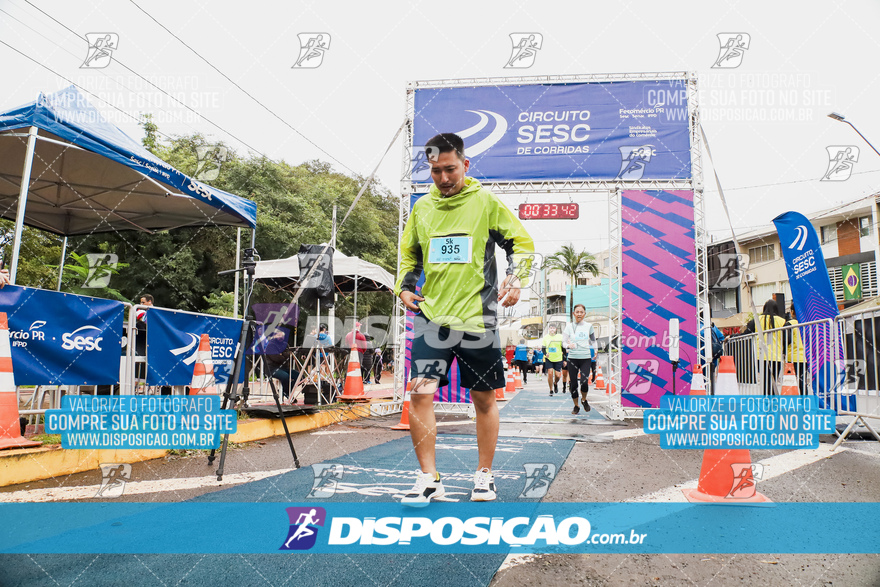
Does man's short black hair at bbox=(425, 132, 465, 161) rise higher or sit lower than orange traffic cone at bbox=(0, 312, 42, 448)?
higher

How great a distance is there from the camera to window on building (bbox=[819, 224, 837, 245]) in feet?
79.8

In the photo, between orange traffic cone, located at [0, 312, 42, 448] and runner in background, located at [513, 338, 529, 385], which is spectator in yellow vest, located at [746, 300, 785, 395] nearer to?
orange traffic cone, located at [0, 312, 42, 448]

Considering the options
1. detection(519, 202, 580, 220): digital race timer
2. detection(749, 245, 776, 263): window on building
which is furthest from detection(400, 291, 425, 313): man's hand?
detection(749, 245, 776, 263): window on building

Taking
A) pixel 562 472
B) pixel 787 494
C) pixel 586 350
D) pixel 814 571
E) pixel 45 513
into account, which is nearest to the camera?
pixel 814 571

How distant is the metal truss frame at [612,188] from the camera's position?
921cm

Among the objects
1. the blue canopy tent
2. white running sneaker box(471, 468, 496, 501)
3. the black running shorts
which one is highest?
the blue canopy tent

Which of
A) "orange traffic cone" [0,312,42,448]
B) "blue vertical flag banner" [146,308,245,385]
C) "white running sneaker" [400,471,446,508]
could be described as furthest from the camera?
"blue vertical flag banner" [146,308,245,385]

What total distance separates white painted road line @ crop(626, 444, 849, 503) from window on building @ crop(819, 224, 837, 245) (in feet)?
74.9

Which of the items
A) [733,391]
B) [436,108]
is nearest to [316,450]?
[733,391]

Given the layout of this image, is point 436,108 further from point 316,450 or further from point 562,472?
point 562,472

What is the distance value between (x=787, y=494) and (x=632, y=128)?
7.24 meters

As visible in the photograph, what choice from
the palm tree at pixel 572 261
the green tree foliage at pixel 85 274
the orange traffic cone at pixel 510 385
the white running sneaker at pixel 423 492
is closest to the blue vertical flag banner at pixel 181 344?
the white running sneaker at pixel 423 492

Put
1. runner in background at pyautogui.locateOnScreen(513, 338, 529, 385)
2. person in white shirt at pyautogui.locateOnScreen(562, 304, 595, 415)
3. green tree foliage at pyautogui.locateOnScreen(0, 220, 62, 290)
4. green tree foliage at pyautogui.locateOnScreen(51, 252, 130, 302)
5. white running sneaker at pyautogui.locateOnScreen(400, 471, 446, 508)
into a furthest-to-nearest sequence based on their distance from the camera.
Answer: runner in background at pyautogui.locateOnScreen(513, 338, 529, 385) < green tree foliage at pyautogui.locateOnScreen(0, 220, 62, 290) < green tree foliage at pyautogui.locateOnScreen(51, 252, 130, 302) < person in white shirt at pyautogui.locateOnScreen(562, 304, 595, 415) < white running sneaker at pyautogui.locateOnScreen(400, 471, 446, 508)

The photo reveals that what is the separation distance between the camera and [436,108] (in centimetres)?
977
